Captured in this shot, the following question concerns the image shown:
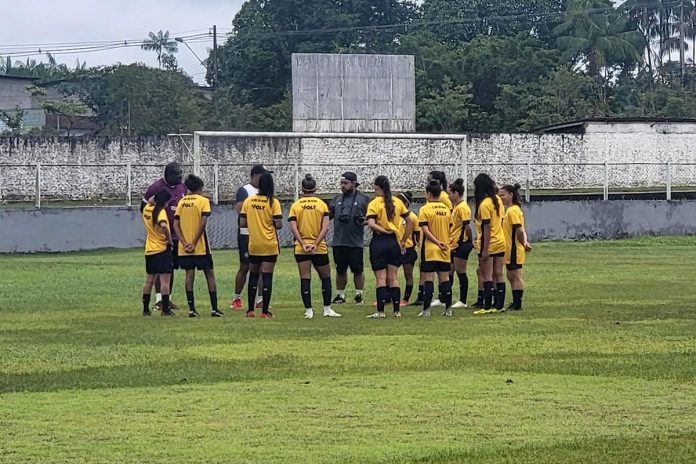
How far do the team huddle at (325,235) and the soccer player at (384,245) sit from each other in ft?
0.04

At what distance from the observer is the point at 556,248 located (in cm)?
3347

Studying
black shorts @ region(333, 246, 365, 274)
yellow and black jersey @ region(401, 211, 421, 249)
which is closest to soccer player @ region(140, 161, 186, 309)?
black shorts @ region(333, 246, 365, 274)

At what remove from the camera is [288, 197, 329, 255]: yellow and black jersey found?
1580 cm

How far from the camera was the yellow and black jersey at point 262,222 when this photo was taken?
51.0 feet

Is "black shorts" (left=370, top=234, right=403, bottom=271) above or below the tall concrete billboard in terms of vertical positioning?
below

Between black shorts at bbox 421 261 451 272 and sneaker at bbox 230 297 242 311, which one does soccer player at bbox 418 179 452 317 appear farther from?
sneaker at bbox 230 297 242 311

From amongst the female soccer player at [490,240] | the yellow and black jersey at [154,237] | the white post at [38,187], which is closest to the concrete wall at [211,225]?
the white post at [38,187]

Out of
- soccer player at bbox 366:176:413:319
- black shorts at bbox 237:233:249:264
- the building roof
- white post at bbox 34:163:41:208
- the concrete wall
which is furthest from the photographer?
the building roof

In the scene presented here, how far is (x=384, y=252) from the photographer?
16.1 meters

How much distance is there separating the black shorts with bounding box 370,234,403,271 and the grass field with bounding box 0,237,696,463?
79 centimetres

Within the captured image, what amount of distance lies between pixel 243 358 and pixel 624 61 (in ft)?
235

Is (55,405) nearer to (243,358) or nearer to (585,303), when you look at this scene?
(243,358)

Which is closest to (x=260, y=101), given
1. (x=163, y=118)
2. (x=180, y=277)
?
(x=163, y=118)

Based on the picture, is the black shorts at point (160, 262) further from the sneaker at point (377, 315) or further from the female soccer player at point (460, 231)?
the female soccer player at point (460, 231)
